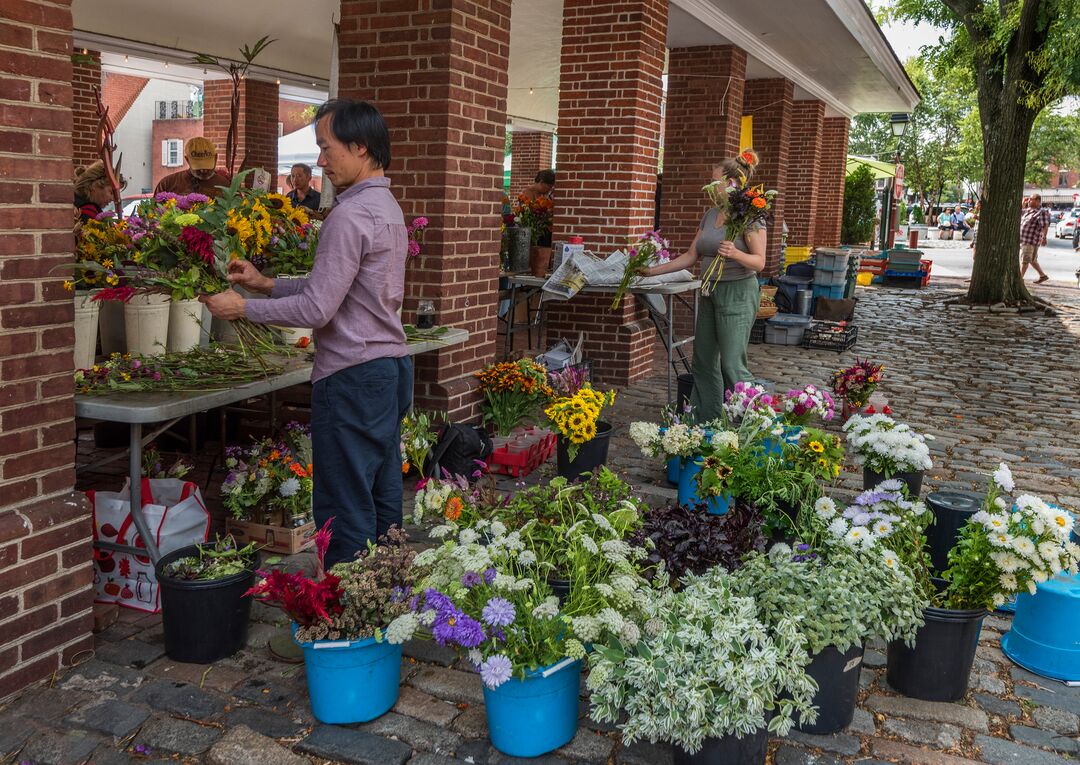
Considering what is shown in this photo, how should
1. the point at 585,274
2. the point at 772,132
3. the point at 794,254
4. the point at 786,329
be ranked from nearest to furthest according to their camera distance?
the point at 585,274, the point at 786,329, the point at 772,132, the point at 794,254

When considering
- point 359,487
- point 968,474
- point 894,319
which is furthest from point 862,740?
point 894,319

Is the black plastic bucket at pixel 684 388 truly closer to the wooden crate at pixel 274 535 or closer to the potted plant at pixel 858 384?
the potted plant at pixel 858 384

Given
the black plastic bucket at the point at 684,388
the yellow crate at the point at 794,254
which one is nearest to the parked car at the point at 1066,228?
the yellow crate at the point at 794,254

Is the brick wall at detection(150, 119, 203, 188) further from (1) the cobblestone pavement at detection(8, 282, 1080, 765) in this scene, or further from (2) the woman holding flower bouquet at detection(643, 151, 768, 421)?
(1) the cobblestone pavement at detection(8, 282, 1080, 765)

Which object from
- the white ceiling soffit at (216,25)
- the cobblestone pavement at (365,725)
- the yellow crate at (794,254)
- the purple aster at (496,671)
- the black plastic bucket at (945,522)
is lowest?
the cobblestone pavement at (365,725)

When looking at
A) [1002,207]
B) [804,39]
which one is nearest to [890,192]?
[1002,207]

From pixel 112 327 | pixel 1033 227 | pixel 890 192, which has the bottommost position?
pixel 112 327

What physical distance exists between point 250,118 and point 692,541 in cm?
1394

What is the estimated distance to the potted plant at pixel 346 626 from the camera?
300 cm

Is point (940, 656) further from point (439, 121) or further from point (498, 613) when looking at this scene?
point (439, 121)

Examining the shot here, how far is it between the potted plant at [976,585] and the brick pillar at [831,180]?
755 inches

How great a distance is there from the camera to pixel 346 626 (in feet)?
9.88

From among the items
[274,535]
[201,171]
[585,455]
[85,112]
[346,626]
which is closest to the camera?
[346,626]

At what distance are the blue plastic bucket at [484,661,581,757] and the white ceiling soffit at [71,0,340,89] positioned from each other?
948 centimetres
